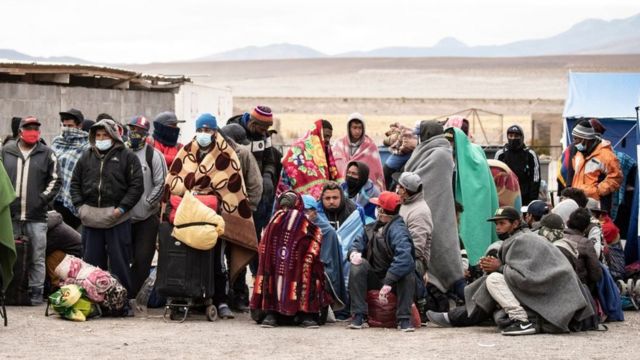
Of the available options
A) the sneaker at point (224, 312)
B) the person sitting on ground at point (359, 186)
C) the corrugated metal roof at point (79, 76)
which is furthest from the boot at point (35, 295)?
the corrugated metal roof at point (79, 76)

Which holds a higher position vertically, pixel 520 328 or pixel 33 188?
pixel 33 188

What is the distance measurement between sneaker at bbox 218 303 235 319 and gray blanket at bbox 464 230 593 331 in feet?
8.31

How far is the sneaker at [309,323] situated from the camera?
440 inches

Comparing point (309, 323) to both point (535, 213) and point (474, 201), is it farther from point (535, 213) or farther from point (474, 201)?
point (535, 213)

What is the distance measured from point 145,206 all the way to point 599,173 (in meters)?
4.69

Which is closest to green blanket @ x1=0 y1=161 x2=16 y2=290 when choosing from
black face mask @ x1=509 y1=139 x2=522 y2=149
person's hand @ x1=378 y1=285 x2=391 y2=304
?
person's hand @ x1=378 y1=285 x2=391 y2=304

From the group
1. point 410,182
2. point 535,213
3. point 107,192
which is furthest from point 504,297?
point 107,192

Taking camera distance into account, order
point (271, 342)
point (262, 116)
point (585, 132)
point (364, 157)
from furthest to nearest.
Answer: point (585, 132) < point (364, 157) < point (262, 116) < point (271, 342)

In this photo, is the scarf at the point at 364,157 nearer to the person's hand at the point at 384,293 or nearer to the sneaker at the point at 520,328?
the person's hand at the point at 384,293

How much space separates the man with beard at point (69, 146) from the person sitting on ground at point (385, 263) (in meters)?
3.11

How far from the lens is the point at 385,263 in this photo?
11.1m

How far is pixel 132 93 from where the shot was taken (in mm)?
22875

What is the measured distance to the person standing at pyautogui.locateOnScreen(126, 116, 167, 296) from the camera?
1222 cm

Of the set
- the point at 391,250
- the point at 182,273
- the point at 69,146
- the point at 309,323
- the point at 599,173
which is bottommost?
the point at 309,323
